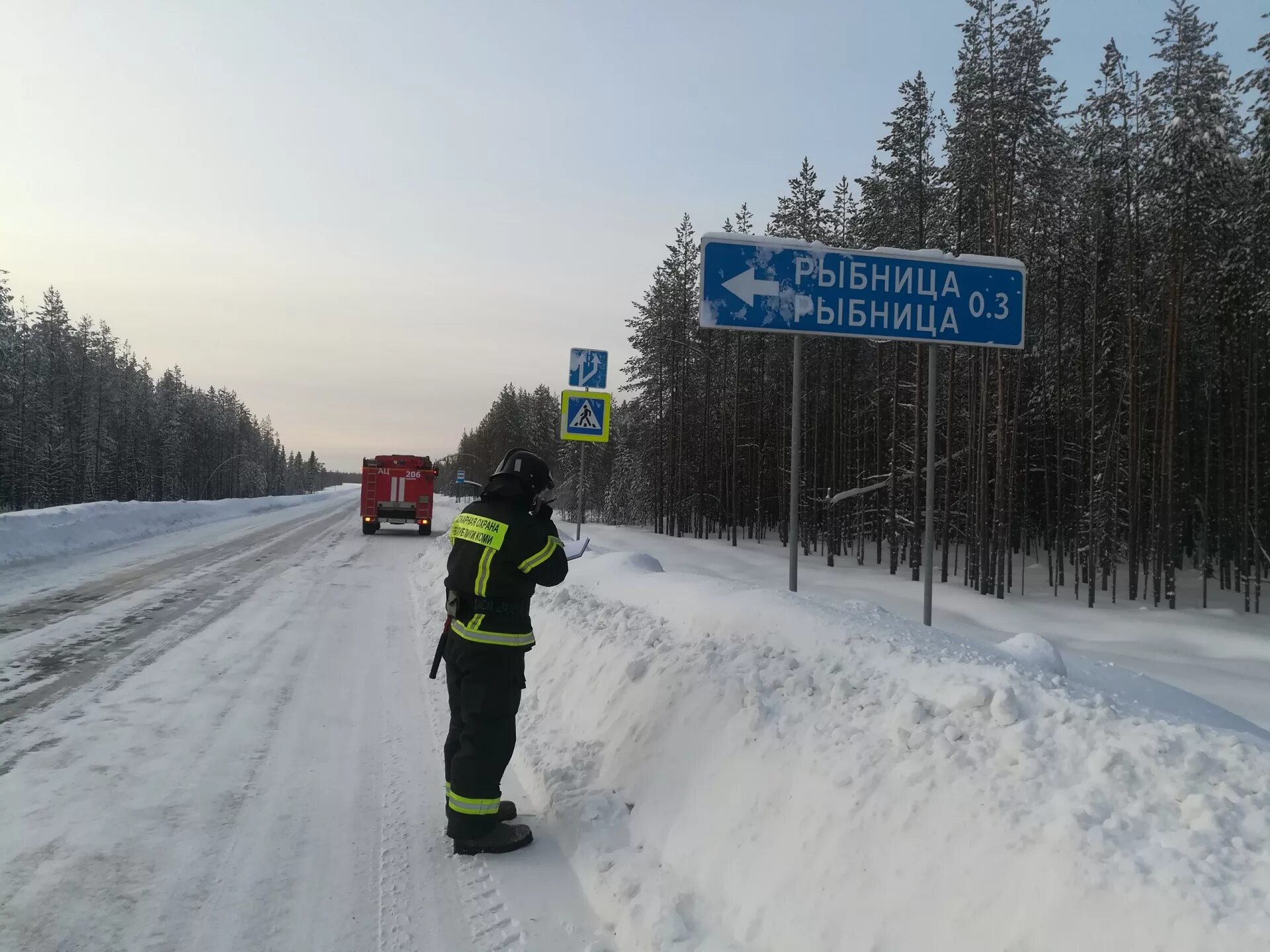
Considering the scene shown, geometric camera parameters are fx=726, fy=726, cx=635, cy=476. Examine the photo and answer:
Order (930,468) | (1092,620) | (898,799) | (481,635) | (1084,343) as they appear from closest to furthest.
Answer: (898,799)
(481,635)
(930,468)
(1092,620)
(1084,343)

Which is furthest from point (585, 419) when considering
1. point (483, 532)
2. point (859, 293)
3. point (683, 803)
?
point (683, 803)

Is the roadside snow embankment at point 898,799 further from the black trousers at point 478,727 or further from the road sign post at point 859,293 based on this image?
the road sign post at point 859,293

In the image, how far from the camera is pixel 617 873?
11.5 ft

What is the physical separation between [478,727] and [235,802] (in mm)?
1626

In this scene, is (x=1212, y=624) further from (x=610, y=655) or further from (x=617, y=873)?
(x=617, y=873)

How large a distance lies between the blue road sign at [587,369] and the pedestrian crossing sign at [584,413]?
15cm

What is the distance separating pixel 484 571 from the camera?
3.95 m

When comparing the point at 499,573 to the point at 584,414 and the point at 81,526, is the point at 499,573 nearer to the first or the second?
the point at 584,414

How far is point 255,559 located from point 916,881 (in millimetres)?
17057

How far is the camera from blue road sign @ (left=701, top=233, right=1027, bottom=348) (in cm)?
621

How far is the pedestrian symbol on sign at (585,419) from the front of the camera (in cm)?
1162

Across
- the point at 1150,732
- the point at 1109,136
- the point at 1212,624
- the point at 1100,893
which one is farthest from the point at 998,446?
the point at 1100,893

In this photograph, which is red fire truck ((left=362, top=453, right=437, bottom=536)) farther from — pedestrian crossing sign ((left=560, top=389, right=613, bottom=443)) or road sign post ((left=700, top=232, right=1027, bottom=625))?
road sign post ((left=700, top=232, right=1027, bottom=625))

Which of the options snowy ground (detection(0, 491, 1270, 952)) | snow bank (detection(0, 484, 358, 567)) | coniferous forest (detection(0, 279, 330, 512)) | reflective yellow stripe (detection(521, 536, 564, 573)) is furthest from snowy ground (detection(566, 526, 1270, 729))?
coniferous forest (detection(0, 279, 330, 512))
